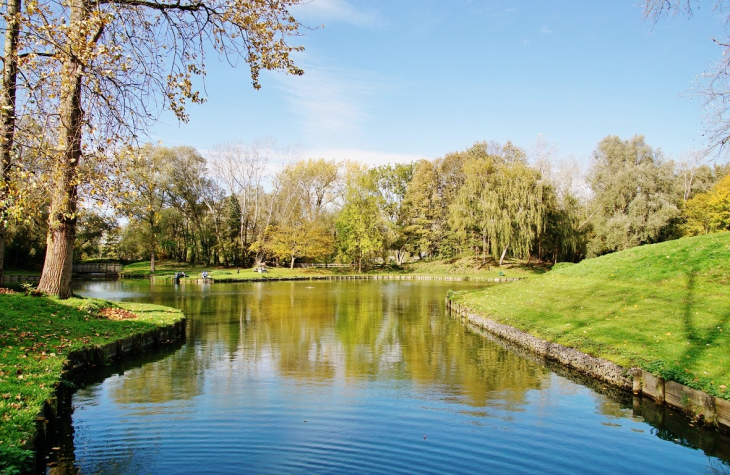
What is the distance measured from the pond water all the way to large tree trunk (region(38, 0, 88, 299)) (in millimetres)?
3656

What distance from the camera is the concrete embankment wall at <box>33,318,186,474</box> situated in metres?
6.21

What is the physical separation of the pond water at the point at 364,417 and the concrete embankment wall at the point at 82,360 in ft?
0.96

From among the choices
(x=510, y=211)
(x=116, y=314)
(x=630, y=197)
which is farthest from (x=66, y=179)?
(x=630, y=197)

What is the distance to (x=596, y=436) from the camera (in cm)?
738

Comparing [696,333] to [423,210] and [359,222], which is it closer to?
[359,222]

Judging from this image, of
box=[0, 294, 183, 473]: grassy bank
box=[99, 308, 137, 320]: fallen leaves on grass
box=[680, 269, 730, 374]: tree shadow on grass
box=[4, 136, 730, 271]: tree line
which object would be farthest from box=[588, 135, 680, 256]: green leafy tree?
box=[99, 308, 137, 320]: fallen leaves on grass

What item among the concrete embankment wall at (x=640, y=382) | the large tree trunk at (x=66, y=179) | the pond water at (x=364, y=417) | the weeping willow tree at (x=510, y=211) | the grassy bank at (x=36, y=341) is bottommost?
the pond water at (x=364, y=417)

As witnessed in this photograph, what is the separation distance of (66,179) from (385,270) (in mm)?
53406

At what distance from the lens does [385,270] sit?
60594mm

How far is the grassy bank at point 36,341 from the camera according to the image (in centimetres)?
555

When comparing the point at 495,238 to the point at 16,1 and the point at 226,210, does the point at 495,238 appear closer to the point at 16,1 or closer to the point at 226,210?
the point at 226,210

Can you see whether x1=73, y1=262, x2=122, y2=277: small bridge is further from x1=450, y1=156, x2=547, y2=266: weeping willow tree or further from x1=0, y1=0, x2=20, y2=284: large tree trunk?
x1=0, y1=0, x2=20, y2=284: large tree trunk

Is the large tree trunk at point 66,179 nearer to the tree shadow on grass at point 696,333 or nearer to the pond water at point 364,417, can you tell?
the pond water at point 364,417

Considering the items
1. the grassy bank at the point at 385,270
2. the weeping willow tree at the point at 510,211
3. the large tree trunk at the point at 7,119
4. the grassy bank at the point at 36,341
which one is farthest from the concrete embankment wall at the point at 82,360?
the weeping willow tree at the point at 510,211
